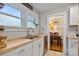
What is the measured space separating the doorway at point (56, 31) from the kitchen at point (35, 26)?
3 centimetres

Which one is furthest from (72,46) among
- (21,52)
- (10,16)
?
(10,16)

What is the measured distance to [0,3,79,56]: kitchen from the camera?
1.07m

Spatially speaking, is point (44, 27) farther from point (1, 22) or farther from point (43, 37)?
point (1, 22)

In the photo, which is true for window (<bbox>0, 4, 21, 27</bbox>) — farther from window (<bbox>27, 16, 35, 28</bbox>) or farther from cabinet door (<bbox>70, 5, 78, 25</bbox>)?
cabinet door (<bbox>70, 5, 78, 25</bbox>)

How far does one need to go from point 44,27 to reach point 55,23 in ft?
0.42

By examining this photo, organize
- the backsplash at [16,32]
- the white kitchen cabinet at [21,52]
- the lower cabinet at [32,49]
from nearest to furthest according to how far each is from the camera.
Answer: the white kitchen cabinet at [21,52]
the lower cabinet at [32,49]
the backsplash at [16,32]

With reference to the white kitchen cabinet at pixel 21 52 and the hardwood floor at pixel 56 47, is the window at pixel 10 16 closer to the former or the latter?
the white kitchen cabinet at pixel 21 52

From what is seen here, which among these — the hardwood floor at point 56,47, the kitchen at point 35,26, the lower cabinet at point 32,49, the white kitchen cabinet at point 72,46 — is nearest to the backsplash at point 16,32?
the kitchen at point 35,26

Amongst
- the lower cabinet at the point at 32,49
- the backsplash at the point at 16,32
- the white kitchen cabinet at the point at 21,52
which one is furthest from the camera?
the backsplash at the point at 16,32

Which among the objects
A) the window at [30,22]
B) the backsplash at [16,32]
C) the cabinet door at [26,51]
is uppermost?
the window at [30,22]

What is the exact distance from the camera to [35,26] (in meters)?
1.18

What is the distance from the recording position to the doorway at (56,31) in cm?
111

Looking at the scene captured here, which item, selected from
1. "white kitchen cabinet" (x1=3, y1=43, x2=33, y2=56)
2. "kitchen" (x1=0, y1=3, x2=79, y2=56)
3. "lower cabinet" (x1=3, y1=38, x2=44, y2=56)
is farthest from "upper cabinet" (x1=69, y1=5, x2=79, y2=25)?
"white kitchen cabinet" (x1=3, y1=43, x2=33, y2=56)

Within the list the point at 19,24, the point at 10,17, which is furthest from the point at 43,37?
the point at 10,17
